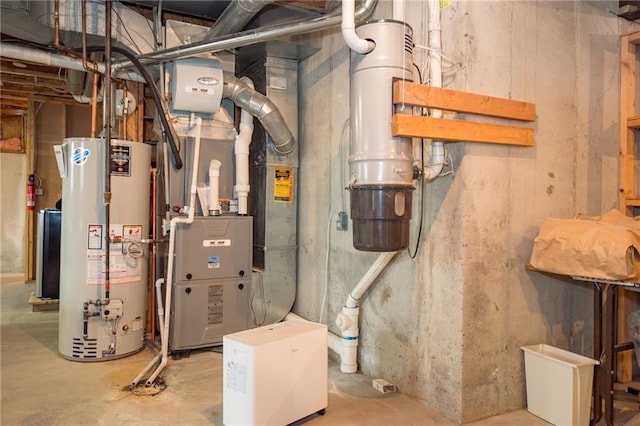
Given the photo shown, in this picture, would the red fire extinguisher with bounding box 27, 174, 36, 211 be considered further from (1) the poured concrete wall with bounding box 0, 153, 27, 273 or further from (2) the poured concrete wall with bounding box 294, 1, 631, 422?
(2) the poured concrete wall with bounding box 294, 1, 631, 422

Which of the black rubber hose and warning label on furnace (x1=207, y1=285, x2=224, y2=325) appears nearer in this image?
the black rubber hose

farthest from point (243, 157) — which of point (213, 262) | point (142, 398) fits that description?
point (142, 398)

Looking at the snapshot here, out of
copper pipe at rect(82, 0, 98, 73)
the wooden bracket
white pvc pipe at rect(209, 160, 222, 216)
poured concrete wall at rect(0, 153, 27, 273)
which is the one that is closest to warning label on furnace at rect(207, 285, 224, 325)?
white pvc pipe at rect(209, 160, 222, 216)

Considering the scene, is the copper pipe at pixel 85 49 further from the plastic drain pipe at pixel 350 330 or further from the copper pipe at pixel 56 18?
the plastic drain pipe at pixel 350 330

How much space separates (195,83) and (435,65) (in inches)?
73.9

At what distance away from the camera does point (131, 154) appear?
3312 millimetres

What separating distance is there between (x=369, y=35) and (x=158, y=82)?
2193 millimetres

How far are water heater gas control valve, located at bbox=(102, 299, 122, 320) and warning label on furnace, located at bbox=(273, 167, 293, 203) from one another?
1467mm

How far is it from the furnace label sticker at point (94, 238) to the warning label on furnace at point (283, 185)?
1.38 m

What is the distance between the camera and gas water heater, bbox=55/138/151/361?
3232 millimetres

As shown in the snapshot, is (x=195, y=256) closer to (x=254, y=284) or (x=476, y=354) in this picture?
(x=254, y=284)

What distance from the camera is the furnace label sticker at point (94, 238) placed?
3.23 m

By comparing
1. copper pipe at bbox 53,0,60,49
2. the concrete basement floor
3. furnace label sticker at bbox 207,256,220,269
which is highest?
copper pipe at bbox 53,0,60,49

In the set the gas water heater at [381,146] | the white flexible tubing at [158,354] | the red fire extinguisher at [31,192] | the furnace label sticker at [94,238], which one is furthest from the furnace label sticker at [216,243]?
the red fire extinguisher at [31,192]
